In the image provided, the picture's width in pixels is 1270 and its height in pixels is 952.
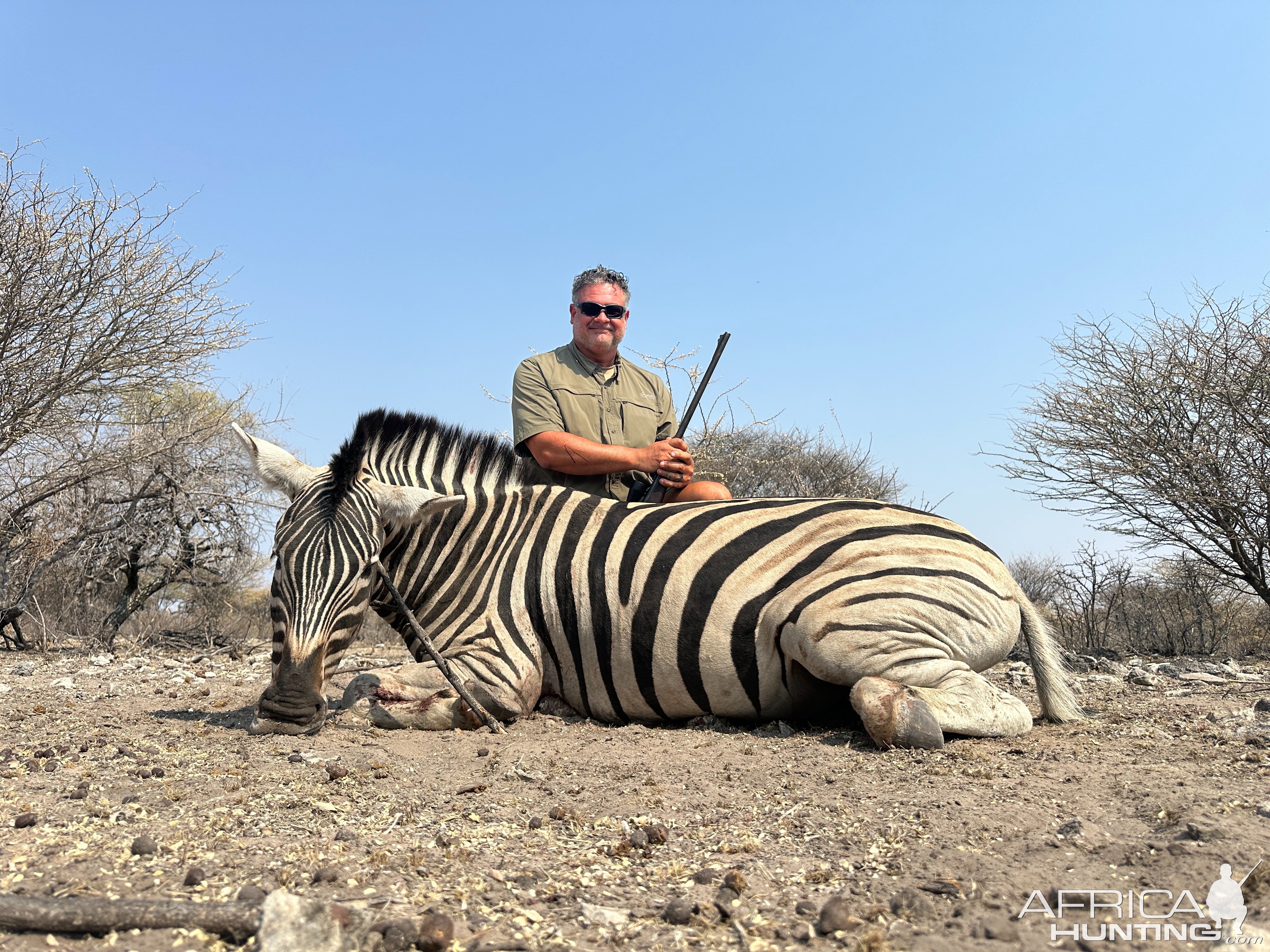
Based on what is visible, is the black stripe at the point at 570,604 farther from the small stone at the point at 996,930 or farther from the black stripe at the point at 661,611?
the small stone at the point at 996,930

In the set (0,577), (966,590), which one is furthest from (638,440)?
(0,577)

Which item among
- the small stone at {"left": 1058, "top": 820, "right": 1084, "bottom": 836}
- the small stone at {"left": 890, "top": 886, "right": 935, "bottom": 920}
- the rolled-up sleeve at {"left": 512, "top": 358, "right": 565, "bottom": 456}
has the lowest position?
the small stone at {"left": 890, "top": 886, "right": 935, "bottom": 920}

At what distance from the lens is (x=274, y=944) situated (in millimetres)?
1543

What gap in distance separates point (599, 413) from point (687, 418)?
630mm

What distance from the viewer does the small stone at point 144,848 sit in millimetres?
2055

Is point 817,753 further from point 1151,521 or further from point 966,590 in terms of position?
point 1151,521

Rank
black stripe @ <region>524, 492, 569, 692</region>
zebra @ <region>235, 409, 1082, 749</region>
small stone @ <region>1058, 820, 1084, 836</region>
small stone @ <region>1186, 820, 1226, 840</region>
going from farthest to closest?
black stripe @ <region>524, 492, 569, 692</region> → zebra @ <region>235, 409, 1082, 749</region> → small stone @ <region>1058, 820, 1084, 836</region> → small stone @ <region>1186, 820, 1226, 840</region>

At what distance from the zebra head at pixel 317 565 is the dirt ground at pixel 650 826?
0.21m

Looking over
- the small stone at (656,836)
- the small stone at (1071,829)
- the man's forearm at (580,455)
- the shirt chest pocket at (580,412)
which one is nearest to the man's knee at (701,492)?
the man's forearm at (580,455)

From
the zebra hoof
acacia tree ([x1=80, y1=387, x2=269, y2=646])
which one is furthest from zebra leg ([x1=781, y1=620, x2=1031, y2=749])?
acacia tree ([x1=80, y1=387, x2=269, y2=646])

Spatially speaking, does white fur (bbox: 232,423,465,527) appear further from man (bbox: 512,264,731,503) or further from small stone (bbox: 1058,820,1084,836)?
small stone (bbox: 1058,820,1084,836)

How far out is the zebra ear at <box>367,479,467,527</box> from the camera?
3949 millimetres

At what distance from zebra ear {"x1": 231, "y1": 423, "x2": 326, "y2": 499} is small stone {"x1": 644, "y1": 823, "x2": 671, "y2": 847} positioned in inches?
102

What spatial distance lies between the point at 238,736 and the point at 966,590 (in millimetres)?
3112
